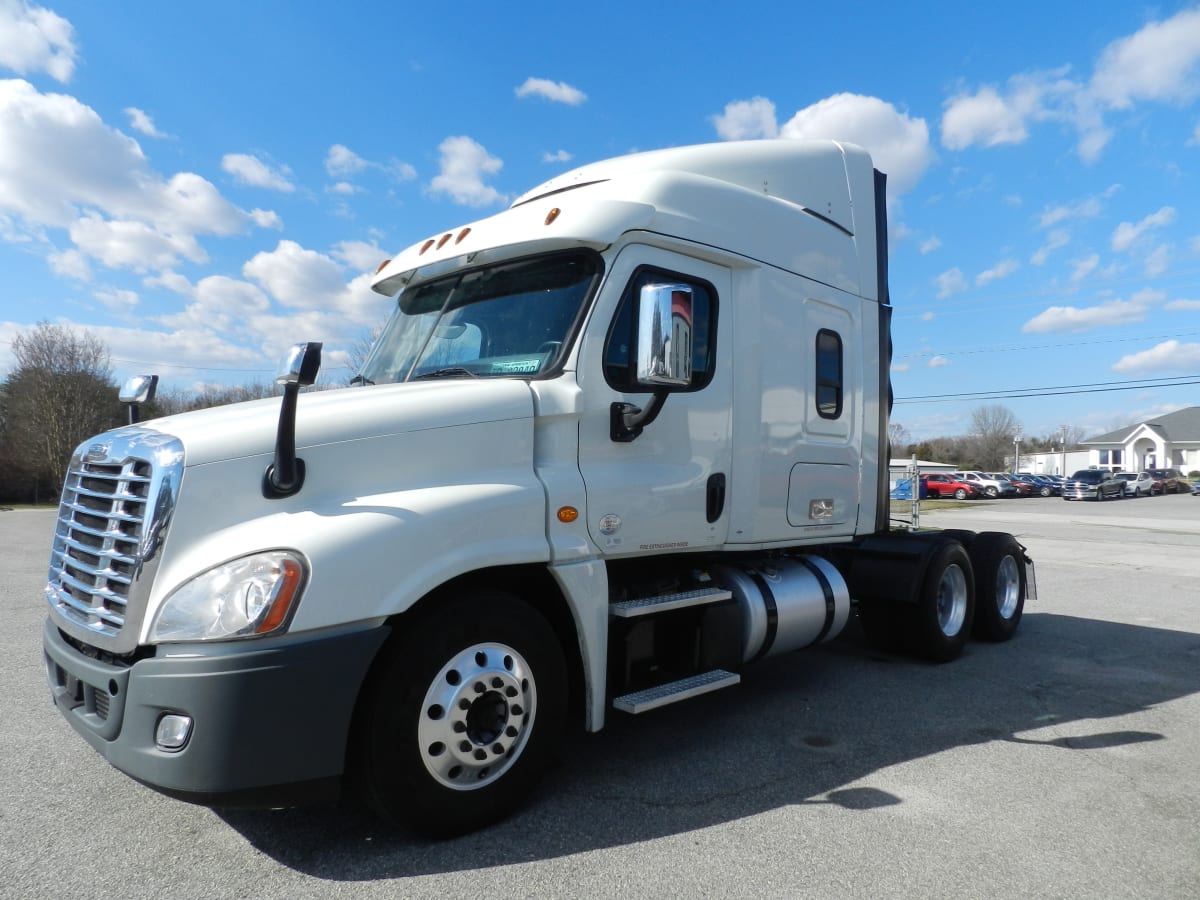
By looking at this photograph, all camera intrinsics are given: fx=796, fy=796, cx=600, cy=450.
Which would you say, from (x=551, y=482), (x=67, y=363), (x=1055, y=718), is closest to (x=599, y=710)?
(x=551, y=482)

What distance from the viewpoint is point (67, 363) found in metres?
47.0

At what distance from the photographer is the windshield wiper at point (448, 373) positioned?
404 centimetres

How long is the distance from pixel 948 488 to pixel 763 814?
49.5m

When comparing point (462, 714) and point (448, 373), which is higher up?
point (448, 373)

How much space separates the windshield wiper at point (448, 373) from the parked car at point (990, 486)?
164ft

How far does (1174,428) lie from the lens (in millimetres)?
87688

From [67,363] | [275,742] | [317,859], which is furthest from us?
[67,363]

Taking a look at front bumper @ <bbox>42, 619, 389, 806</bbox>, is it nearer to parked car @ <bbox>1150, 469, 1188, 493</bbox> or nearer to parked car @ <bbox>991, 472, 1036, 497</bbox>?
parked car @ <bbox>991, 472, 1036, 497</bbox>

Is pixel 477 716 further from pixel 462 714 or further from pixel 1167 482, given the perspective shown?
pixel 1167 482

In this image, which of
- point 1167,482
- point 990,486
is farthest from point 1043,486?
point 1167,482

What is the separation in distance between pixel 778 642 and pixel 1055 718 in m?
1.88

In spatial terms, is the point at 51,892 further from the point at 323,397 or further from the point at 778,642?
the point at 778,642

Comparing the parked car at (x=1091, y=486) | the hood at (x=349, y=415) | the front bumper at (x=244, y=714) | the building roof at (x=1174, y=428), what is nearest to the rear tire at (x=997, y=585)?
the hood at (x=349, y=415)

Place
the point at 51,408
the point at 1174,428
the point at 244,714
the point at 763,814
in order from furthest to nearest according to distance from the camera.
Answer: the point at 1174,428, the point at 51,408, the point at 763,814, the point at 244,714
